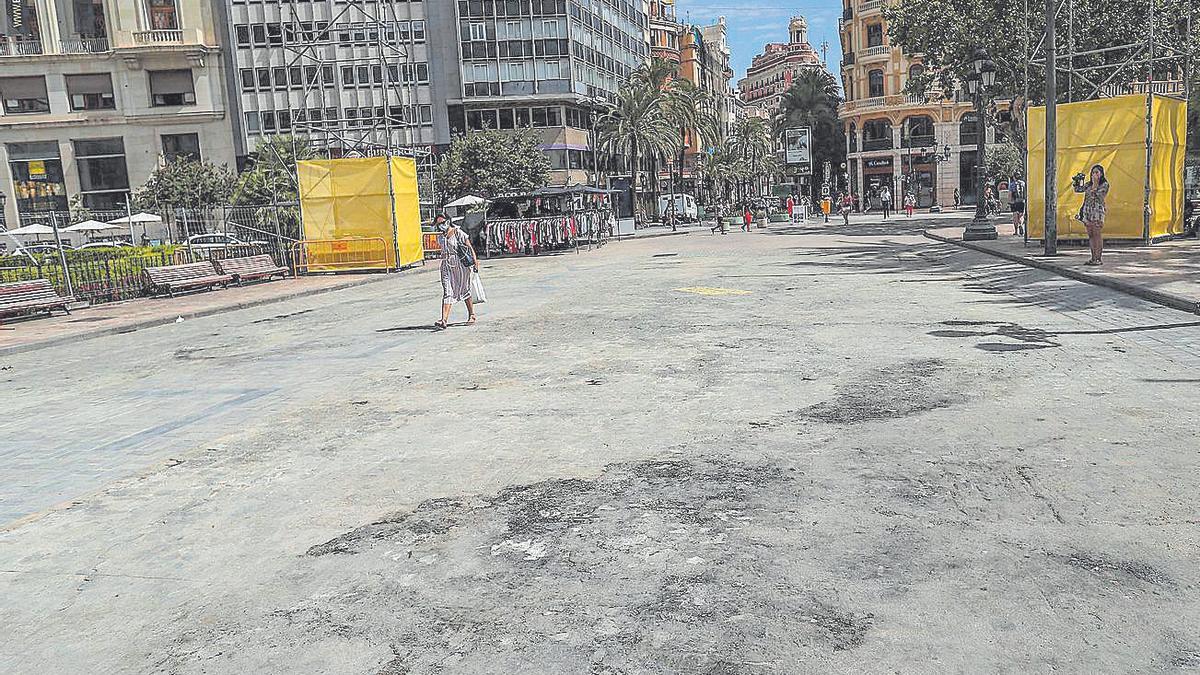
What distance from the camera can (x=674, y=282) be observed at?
18.2 metres

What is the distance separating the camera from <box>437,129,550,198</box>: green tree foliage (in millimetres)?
53938

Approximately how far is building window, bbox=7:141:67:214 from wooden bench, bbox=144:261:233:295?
40805 mm

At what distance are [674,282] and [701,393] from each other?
10.4 metres

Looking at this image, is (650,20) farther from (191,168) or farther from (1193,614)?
(1193,614)

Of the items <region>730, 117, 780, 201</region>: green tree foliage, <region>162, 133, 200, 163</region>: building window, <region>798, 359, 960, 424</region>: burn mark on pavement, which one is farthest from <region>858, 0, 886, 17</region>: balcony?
<region>798, 359, 960, 424</region>: burn mark on pavement

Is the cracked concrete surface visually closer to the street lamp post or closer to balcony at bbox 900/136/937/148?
the street lamp post

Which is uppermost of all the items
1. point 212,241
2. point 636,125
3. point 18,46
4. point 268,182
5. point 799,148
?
point 18,46

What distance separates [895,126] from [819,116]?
→ 12.8 meters

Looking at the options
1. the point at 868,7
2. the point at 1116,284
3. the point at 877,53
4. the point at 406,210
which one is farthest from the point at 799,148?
the point at 1116,284

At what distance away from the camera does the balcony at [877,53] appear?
6981cm

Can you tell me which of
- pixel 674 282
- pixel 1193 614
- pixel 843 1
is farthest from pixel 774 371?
pixel 843 1

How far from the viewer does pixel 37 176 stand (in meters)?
55.8

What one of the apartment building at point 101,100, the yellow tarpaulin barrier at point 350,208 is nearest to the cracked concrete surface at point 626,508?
the yellow tarpaulin barrier at point 350,208

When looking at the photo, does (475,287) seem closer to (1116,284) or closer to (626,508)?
(626,508)
